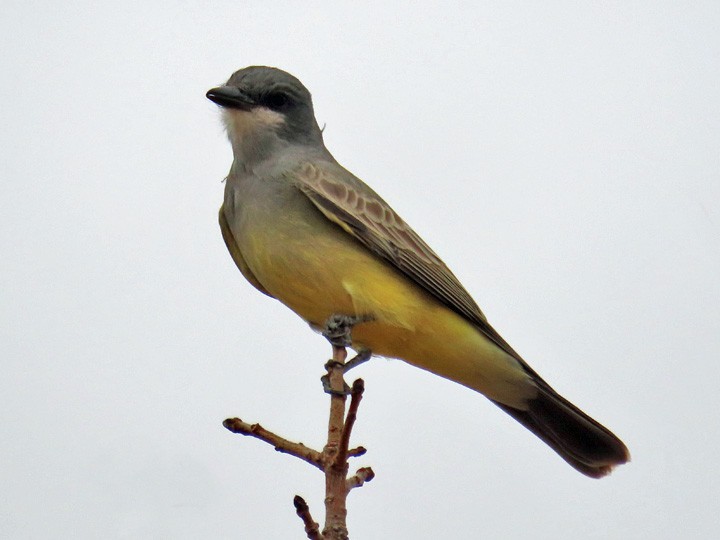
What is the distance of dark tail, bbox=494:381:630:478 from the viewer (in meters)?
6.51

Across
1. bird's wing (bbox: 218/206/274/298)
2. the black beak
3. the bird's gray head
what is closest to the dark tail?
bird's wing (bbox: 218/206/274/298)

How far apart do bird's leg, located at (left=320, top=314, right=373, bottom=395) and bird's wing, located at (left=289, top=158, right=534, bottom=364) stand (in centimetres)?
51

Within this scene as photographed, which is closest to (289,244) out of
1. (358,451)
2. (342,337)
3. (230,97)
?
(342,337)

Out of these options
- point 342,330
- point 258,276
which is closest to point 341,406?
point 342,330

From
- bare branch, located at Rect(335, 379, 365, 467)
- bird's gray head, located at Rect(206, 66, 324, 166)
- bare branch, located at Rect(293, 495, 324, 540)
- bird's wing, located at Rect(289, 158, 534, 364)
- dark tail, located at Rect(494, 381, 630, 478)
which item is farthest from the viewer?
dark tail, located at Rect(494, 381, 630, 478)

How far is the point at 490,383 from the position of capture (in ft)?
21.3

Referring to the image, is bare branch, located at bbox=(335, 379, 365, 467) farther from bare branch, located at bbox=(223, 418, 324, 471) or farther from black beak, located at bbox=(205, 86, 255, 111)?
black beak, located at bbox=(205, 86, 255, 111)

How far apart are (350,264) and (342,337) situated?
2.61ft

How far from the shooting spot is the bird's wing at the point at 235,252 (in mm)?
6348

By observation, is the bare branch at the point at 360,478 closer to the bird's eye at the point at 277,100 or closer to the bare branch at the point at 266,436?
the bare branch at the point at 266,436

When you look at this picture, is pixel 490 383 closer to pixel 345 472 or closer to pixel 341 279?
pixel 341 279

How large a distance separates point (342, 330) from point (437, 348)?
1.09m

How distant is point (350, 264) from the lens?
19.0 feet

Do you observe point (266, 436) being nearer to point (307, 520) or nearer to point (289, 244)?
point (307, 520)
